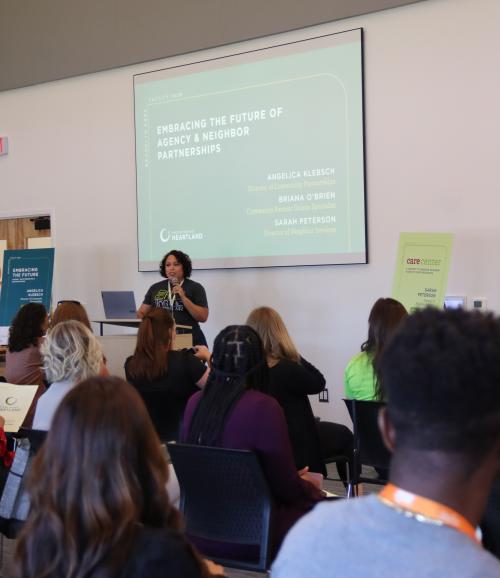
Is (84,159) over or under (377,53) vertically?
under

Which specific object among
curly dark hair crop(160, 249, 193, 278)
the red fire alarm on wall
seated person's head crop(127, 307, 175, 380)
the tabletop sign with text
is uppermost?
the red fire alarm on wall

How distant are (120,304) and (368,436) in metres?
3.03

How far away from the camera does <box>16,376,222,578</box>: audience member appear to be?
1.23 meters

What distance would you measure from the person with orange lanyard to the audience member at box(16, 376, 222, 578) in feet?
1.28

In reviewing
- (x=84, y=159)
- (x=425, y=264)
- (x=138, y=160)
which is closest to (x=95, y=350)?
(x=425, y=264)

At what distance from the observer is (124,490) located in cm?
128

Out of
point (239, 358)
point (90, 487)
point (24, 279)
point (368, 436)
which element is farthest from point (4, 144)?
point (90, 487)

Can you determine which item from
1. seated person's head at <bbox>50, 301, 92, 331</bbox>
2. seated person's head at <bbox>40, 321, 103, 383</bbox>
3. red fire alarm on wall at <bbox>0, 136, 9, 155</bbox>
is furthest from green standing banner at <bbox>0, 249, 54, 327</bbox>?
seated person's head at <bbox>40, 321, 103, 383</bbox>

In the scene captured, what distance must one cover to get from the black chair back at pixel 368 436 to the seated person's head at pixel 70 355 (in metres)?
1.11

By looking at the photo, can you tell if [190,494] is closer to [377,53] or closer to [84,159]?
[377,53]

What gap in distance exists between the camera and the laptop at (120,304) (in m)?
5.65

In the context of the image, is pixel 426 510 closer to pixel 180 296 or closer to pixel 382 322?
pixel 382 322

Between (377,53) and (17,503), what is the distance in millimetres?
4372

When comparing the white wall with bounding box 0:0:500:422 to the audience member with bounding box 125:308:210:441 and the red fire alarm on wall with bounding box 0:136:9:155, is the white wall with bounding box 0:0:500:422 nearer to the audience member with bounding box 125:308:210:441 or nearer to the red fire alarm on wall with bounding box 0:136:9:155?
the red fire alarm on wall with bounding box 0:136:9:155
